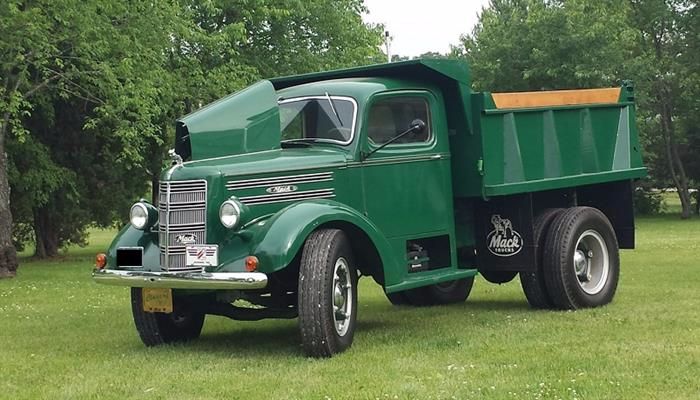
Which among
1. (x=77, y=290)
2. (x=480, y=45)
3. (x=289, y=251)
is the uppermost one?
(x=480, y=45)

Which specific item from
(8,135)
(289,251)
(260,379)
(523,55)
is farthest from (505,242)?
(523,55)

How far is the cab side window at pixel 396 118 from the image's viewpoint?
9430 millimetres

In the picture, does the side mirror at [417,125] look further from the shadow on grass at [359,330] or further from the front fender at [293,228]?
the shadow on grass at [359,330]

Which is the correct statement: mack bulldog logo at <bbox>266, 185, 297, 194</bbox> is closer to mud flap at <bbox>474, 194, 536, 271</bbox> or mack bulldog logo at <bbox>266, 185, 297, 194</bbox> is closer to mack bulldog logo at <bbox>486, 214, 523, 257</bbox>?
mud flap at <bbox>474, 194, 536, 271</bbox>

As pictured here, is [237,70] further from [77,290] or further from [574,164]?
[574,164]

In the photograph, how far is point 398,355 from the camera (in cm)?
814

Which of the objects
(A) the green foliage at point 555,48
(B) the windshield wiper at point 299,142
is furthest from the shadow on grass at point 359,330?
(A) the green foliage at point 555,48

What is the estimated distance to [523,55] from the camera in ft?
142

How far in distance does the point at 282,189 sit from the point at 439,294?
4.07 m

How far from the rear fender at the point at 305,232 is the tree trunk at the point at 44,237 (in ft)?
69.0

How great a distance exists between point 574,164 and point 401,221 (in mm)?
2651

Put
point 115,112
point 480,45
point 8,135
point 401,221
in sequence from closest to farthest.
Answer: point 401,221 < point 115,112 < point 8,135 < point 480,45

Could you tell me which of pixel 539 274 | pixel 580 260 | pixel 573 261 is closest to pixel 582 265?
pixel 580 260

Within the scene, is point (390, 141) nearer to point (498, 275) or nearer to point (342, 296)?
point (342, 296)
